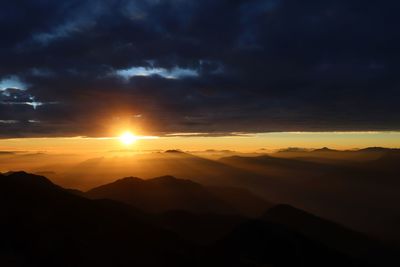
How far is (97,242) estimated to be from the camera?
151 meters

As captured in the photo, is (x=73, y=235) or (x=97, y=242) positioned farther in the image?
(x=97, y=242)

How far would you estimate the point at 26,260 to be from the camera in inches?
5162

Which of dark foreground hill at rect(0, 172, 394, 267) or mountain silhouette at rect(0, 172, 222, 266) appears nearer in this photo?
mountain silhouette at rect(0, 172, 222, 266)

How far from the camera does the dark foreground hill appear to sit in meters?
138

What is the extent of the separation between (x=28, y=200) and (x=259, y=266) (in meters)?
101

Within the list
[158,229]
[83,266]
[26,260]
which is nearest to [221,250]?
[158,229]

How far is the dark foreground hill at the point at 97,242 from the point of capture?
138375 millimetres

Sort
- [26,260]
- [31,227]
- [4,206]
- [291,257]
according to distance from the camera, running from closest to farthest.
A: [26,260] < [31,227] < [4,206] < [291,257]

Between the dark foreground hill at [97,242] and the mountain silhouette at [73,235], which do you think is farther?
the dark foreground hill at [97,242]

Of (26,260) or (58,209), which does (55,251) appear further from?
(58,209)

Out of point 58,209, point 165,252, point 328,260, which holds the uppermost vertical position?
point 58,209

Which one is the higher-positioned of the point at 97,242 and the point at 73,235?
the point at 73,235

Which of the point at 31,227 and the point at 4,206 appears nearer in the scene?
the point at 31,227

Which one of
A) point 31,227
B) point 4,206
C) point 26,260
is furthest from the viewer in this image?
point 4,206
